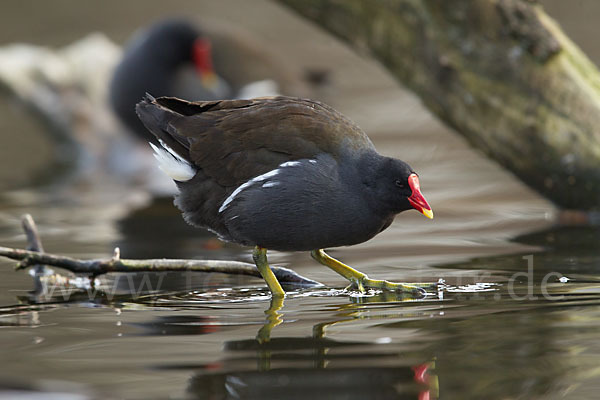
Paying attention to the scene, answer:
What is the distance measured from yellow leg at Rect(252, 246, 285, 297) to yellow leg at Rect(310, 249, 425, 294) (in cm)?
36

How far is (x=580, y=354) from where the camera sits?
3352 millimetres

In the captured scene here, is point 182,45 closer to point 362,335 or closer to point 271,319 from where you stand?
point 271,319

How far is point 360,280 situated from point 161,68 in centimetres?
688

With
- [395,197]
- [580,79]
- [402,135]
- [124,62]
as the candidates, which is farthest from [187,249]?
[402,135]

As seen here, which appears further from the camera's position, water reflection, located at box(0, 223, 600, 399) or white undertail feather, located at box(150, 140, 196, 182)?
white undertail feather, located at box(150, 140, 196, 182)

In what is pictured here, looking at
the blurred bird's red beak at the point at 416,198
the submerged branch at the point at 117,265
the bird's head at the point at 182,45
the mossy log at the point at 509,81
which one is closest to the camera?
the blurred bird's red beak at the point at 416,198

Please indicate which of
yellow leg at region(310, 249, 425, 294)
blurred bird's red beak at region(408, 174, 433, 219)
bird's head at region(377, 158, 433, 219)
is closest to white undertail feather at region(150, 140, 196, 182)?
yellow leg at region(310, 249, 425, 294)

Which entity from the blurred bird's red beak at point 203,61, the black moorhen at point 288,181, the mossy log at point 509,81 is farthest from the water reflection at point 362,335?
the blurred bird's red beak at point 203,61

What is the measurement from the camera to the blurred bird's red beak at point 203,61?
11250 millimetres

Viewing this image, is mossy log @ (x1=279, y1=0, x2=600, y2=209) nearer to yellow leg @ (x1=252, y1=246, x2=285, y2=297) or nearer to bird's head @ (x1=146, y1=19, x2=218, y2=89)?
yellow leg @ (x1=252, y1=246, x2=285, y2=297)

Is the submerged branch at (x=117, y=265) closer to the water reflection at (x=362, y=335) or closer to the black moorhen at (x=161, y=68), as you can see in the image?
the water reflection at (x=362, y=335)

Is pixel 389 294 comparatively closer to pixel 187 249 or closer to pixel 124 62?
pixel 187 249

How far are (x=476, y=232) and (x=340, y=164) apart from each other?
2.21 meters

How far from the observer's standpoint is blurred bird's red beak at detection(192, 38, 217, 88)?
443 inches
